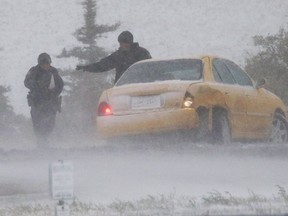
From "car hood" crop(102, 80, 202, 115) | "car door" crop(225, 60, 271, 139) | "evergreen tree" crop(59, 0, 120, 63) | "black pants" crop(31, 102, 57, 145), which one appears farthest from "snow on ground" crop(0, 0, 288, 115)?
"car hood" crop(102, 80, 202, 115)

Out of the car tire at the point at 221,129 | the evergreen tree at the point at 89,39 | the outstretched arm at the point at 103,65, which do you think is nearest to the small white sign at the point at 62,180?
the car tire at the point at 221,129

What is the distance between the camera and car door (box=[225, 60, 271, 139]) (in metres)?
17.8

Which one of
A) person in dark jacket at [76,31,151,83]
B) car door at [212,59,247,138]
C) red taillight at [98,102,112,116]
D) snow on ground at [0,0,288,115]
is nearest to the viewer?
red taillight at [98,102,112,116]

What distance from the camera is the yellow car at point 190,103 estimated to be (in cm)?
1627

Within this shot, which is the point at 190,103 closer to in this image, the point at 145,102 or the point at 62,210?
the point at 145,102

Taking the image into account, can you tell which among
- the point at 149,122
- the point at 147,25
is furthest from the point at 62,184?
the point at 147,25

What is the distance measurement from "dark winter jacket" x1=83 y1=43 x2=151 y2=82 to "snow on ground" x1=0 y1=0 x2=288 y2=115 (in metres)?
21.3

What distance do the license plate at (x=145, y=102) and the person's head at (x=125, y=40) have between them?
2141 mm

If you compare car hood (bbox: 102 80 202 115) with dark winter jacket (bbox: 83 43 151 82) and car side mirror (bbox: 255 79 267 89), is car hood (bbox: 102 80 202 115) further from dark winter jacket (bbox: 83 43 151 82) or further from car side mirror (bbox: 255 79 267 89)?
dark winter jacket (bbox: 83 43 151 82)

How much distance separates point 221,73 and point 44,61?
3304 mm

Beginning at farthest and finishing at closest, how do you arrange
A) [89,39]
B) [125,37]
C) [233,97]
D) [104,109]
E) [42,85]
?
[89,39] → [42,85] → [125,37] → [233,97] → [104,109]

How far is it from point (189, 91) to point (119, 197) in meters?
3.54

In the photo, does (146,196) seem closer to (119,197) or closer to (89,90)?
(119,197)

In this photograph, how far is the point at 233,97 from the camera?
17.2 metres
